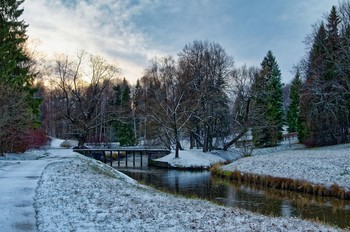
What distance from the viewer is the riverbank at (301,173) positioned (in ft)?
65.3

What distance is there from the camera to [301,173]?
23172 millimetres

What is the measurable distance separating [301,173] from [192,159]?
17.6m

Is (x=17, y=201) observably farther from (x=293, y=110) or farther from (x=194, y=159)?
(x=293, y=110)

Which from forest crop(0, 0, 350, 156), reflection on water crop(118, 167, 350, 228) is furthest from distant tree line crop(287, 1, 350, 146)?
reflection on water crop(118, 167, 350, 228)

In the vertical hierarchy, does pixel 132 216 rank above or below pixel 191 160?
below

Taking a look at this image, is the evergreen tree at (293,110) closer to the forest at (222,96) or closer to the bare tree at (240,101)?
the forest at (222,96)

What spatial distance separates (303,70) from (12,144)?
35.3 metres

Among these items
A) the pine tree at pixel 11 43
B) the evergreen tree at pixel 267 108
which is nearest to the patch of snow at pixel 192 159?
the evergreen tree at pixel 267 108

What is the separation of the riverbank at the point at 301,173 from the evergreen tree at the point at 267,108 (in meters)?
16.4

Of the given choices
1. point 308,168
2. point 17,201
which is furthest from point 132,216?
point 308,168

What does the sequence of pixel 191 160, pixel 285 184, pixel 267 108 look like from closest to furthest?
pixel 285 184
pixel 191 160
pixel 267 108

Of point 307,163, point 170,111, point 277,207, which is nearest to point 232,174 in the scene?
point 307,163

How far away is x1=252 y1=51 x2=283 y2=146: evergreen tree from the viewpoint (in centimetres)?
4862

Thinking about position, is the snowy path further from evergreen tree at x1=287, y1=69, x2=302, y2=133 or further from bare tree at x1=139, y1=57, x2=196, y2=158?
evergreen tree at x1=287, y1=69, x2=302, y2=133
